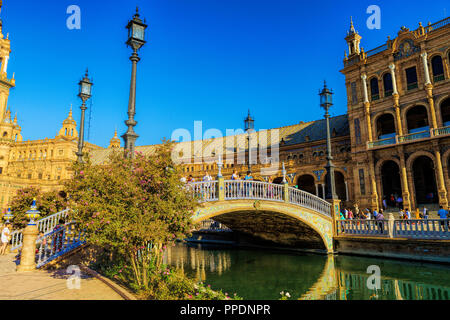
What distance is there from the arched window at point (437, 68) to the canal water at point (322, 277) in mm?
19045

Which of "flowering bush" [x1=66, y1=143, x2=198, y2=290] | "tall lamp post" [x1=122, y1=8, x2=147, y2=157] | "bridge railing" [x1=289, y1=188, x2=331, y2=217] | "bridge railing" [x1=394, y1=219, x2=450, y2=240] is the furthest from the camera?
"bridge railing" [x1=289, y1=188, x2=331, y2=217]

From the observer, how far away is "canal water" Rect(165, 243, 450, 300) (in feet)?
33.3

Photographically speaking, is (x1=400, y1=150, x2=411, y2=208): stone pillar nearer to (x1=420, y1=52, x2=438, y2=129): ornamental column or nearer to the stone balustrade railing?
(x1=420, y1=52, x2=438, y2=129): ornamental column

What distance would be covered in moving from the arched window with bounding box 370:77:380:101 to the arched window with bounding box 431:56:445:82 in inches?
188

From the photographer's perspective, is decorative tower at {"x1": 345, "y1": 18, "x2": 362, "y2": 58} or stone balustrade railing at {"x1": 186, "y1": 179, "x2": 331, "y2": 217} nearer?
stone balustrade railing at {"x1": 186, "y1": 179, "x2": 331, "y2": 217}

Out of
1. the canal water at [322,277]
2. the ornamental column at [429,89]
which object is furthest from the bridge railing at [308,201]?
the ornamental column at [429,89]

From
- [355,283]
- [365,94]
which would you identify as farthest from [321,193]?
[355,283]

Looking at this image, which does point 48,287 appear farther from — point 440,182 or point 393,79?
point 393,79

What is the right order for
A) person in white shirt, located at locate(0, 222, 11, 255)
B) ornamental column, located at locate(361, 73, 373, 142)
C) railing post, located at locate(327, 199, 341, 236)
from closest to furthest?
person in white shirt, located at locate(0, 222, 11, 255) → railing post, located at locate(327, 199, 341, 236) → ornamental column, located at locate(361, 73, 373, 142)

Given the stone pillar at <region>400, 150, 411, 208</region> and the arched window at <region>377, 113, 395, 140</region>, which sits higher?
the arched window at <region>377, 113, 395, 140</region>

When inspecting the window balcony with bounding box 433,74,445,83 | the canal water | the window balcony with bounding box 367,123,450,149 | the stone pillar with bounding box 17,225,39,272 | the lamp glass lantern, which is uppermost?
the window balcony with bounding box 433,74,445,83

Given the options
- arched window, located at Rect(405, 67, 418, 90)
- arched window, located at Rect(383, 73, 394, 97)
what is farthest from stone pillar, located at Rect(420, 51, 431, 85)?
arched window, located at Rect(383, 73, 394, 97)

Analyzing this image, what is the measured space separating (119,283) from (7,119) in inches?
2440

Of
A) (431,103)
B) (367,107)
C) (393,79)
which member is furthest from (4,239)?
(393,79)
